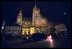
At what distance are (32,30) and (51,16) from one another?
590 mm

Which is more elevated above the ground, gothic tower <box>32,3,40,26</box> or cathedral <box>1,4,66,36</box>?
gothic tower <box>32,3,40,26</box>

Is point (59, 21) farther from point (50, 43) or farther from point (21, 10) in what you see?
point (21, 10)

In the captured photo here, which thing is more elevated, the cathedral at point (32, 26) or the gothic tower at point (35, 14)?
the gothic tower at point (35, 14)

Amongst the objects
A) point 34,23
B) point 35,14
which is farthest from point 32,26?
point 35,14

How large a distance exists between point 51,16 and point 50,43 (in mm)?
673

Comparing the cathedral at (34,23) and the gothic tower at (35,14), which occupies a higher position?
the gothic tower at (35,14)

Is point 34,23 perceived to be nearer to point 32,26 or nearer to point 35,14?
point 32,26

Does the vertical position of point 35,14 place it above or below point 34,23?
above

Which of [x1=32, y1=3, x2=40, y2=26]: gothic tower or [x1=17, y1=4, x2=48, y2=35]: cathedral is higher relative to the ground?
→ [x1=32, y1=3, x2=40, y2=26]: gothic tower

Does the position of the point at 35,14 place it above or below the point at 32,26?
above

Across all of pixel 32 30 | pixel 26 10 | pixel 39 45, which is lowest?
pixel 39 45

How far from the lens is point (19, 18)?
6.05 metres

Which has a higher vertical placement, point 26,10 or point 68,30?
point 26,10

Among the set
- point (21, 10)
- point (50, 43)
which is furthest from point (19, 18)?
point (50, 43)
